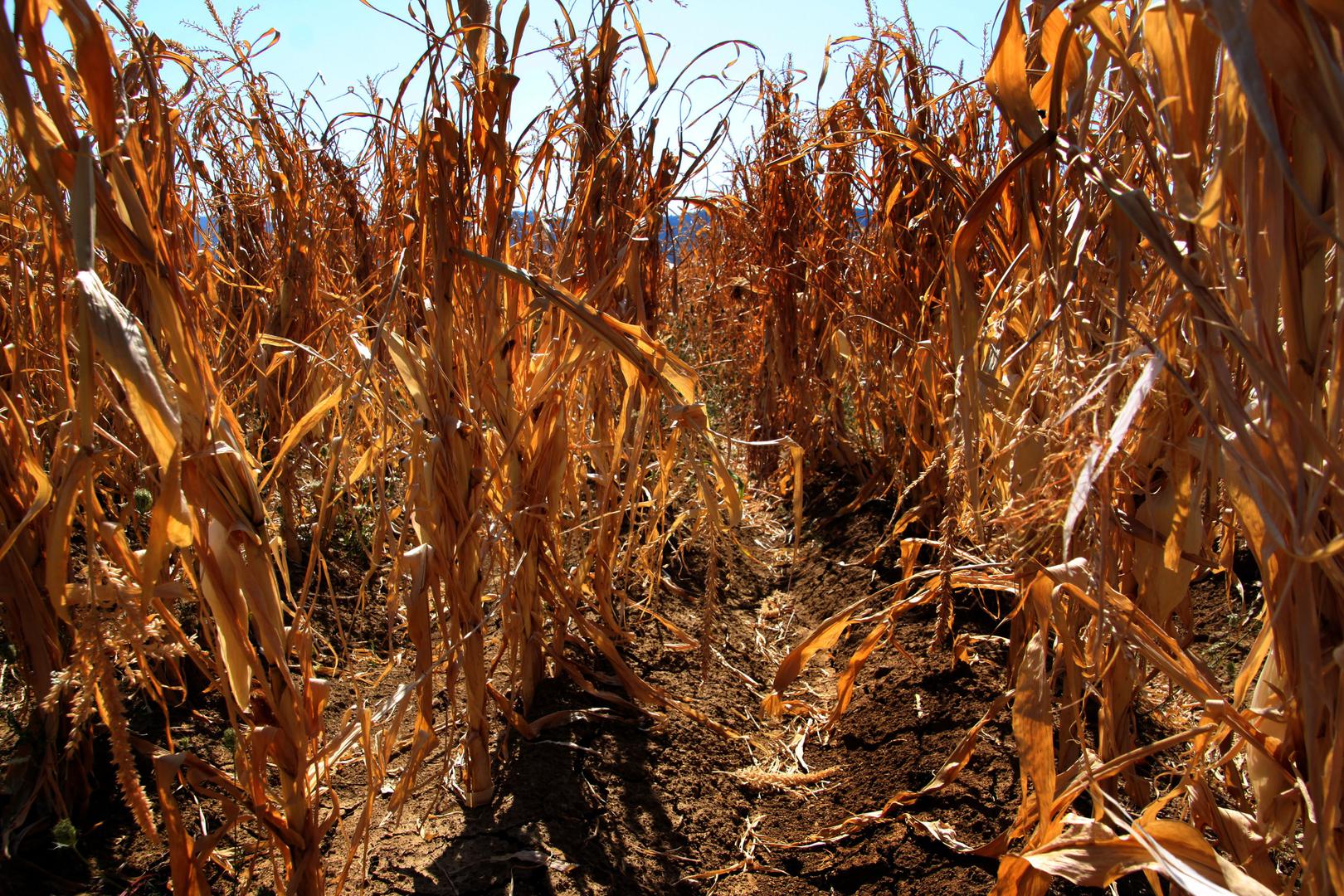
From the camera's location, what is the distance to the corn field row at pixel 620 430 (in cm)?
73

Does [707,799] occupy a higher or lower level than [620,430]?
lower

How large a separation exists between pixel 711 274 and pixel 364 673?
3706 millimetres

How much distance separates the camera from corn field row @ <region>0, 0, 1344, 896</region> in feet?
2.38

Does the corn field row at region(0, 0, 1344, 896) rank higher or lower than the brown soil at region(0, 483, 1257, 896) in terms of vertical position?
higher

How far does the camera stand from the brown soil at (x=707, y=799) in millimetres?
1477

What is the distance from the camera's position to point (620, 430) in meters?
1.64

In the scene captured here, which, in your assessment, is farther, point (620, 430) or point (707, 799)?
point (707, 799)

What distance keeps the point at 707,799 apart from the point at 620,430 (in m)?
0.82

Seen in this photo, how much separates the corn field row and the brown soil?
0.20 ft

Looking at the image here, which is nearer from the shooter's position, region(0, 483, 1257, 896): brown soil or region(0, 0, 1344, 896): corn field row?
region(0, 0, 1344, 896): corn field row

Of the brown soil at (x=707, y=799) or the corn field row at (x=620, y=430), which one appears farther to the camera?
the brown soil at (x=707, y=799)

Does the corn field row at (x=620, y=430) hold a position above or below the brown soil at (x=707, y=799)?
above

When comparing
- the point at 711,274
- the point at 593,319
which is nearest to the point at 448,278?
the point at 593,319

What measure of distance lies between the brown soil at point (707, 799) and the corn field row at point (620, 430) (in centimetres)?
6
